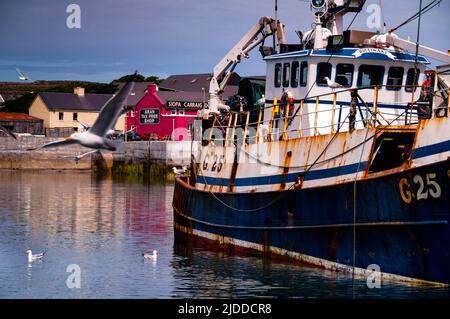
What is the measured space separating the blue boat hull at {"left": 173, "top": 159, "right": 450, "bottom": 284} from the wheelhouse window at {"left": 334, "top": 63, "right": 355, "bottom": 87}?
3597mm

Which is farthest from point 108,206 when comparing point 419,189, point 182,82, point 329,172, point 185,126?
point 182,82

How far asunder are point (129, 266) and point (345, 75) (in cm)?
706

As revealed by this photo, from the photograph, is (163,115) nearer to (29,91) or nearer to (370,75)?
(29,91)

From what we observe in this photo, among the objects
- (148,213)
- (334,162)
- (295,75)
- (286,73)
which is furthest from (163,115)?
(334,162)

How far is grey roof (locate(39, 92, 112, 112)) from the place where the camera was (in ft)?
269

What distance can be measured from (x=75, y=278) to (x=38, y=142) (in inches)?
1849

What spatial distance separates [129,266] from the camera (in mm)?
22234

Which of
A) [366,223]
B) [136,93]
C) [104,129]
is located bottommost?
[366,223]

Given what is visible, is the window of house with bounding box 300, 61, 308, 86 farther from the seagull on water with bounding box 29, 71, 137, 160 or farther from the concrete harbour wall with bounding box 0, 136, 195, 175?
the concrete harbour wall with bounding box 0, 136, 195, 175

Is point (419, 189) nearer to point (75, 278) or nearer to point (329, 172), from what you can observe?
point (329, 172)

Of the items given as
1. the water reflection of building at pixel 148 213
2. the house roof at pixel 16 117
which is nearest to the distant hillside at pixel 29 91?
the house roof at pixel 16 117

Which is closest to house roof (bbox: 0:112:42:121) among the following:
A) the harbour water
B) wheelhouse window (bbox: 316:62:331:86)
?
the harbour water

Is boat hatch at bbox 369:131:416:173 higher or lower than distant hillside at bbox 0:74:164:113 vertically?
lower
